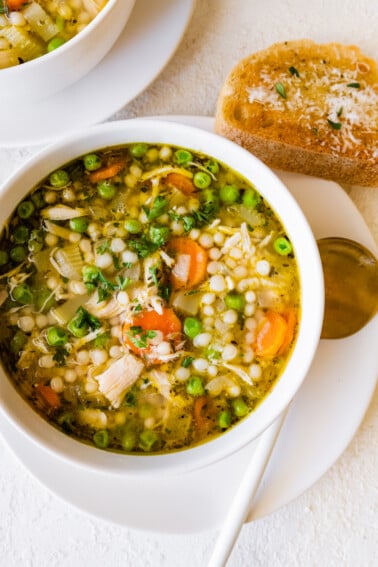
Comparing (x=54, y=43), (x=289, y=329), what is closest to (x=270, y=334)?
(x=289, y=329)

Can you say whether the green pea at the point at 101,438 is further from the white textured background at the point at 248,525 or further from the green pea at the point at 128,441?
the white textured background at the point at 248,525

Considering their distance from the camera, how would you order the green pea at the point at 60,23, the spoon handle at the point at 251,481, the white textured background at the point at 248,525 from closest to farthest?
the spoon handle at the point at 251,481 → the green pea at the point at 60,23 → the white textured background at the point at 248,525

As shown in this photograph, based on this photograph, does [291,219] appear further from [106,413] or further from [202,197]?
[106,413]

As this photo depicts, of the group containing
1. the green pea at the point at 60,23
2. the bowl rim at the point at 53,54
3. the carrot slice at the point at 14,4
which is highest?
the carrot slice at the point at 14,4

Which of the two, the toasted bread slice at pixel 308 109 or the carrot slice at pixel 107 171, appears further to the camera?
the toasted bread slice at pixel 308 109

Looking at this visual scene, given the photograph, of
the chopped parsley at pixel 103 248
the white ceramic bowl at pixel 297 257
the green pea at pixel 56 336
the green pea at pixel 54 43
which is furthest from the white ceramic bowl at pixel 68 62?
the green pea at pixel 56 336

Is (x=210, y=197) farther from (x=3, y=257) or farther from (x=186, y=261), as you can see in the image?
(x=3, y=257)
